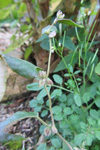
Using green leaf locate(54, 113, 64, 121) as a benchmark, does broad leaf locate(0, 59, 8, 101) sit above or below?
above

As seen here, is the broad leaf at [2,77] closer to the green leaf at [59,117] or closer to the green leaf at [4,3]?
the green leaf at [59,117]

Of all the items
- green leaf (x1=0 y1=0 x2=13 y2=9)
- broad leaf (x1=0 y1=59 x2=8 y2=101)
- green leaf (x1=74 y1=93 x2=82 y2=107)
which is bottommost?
green leaf (x1=74 y1=93 x2=82 y2=107)

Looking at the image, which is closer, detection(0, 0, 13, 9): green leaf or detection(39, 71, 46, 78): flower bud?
detection(39, 71, 46, 78): flower bud

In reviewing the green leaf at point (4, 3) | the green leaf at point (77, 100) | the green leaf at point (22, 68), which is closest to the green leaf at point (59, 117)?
the green leaf at point (77, 100)

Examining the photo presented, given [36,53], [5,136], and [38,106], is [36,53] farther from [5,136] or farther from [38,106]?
[5,136]

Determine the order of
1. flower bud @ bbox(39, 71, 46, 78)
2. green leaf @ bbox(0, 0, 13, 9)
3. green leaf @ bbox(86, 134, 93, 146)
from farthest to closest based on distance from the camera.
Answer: green leaf @ bbox(0, 0, 13, 9) < green leaf @ bbox(86, 134, 93, 146) < flower bud @ bbox(39, 71, 46, 78)

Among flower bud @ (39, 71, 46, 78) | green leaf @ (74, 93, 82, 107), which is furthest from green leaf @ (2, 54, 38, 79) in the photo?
green leaf @ (74, 93, 82, 107)

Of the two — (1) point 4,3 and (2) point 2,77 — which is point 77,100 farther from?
(1) point 4,3

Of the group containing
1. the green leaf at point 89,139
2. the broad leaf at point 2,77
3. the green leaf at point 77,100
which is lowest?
the green leaf at point 89,139

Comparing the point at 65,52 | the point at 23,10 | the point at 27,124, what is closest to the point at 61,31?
the point at 65,52

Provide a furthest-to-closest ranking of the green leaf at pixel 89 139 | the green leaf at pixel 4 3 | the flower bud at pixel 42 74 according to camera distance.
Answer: the green leaf at pixel 4 3
the green leaf at pixel 89 139
the flower bud at pixel 42 74

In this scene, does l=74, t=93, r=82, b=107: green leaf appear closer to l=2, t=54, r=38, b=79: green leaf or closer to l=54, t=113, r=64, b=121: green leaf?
l=54, t=113, r=64, b=121: green leaf
